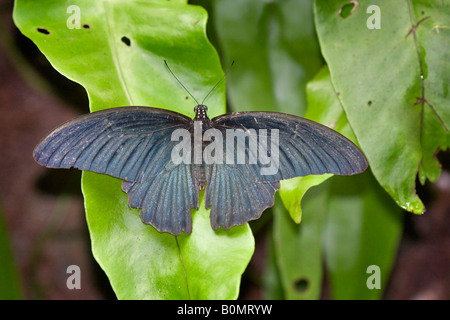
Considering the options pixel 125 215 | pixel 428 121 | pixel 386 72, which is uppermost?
pixel 386 72

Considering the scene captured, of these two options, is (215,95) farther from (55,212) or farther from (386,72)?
(55,212)

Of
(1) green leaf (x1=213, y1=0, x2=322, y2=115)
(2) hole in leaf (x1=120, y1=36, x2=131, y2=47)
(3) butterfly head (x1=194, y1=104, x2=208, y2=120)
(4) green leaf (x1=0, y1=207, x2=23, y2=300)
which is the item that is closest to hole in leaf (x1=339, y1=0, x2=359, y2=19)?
(1) green leaf (x1=213, y1=0, x2=322, y2=115)

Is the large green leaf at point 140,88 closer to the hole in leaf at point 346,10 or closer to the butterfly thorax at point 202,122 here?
the butterfly thorax at point 202,122

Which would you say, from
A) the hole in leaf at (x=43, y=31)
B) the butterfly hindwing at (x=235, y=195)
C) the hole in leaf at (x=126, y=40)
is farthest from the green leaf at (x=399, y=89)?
the hole in leaf at (x=43, y=31)

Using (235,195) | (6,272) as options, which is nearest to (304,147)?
(235,195)
